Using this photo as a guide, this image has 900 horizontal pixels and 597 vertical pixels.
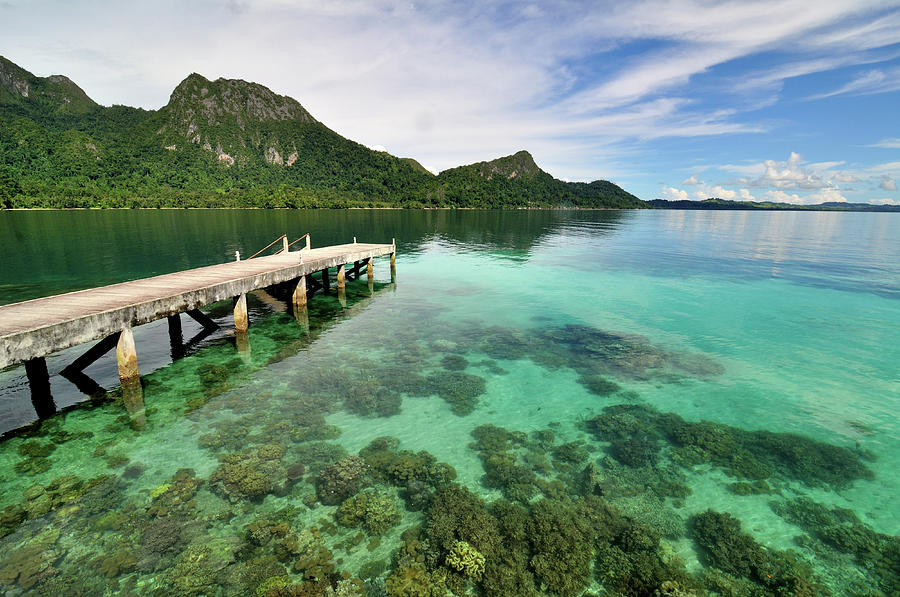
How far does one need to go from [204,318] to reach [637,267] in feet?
122

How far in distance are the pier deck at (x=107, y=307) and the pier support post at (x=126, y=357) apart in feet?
1.44

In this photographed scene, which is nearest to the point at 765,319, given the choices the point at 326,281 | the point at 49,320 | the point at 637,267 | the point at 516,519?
the point at 637,267

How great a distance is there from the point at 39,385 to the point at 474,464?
13.5 metres

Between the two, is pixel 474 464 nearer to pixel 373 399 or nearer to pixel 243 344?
pixel 373 399

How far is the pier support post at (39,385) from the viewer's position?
1155cm

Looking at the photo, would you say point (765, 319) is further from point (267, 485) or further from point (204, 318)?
point (204, 318)

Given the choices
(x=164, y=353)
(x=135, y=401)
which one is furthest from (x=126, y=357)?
(x=164, y=353)

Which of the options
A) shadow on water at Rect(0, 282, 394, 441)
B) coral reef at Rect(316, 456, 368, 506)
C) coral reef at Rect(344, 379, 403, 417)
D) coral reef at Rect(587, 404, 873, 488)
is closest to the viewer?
coral reef at Rect(316, 456, 368, 506)

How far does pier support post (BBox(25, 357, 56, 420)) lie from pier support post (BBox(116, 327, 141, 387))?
175 centimetres

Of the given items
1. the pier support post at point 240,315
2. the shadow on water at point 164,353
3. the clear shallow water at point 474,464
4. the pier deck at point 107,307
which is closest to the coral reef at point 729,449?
the clear shallow water at point 474,464

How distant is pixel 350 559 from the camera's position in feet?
21.8

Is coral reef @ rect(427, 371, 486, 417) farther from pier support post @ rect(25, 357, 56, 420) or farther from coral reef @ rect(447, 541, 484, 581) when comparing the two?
pier support post @ rect(25, 357, 56, 420)

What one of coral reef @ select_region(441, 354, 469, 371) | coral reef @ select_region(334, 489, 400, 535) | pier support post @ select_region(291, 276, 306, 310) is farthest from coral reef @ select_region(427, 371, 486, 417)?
pier support post @ select_region(291, 276, 306, 310)

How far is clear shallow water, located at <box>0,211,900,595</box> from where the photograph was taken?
256 inches
